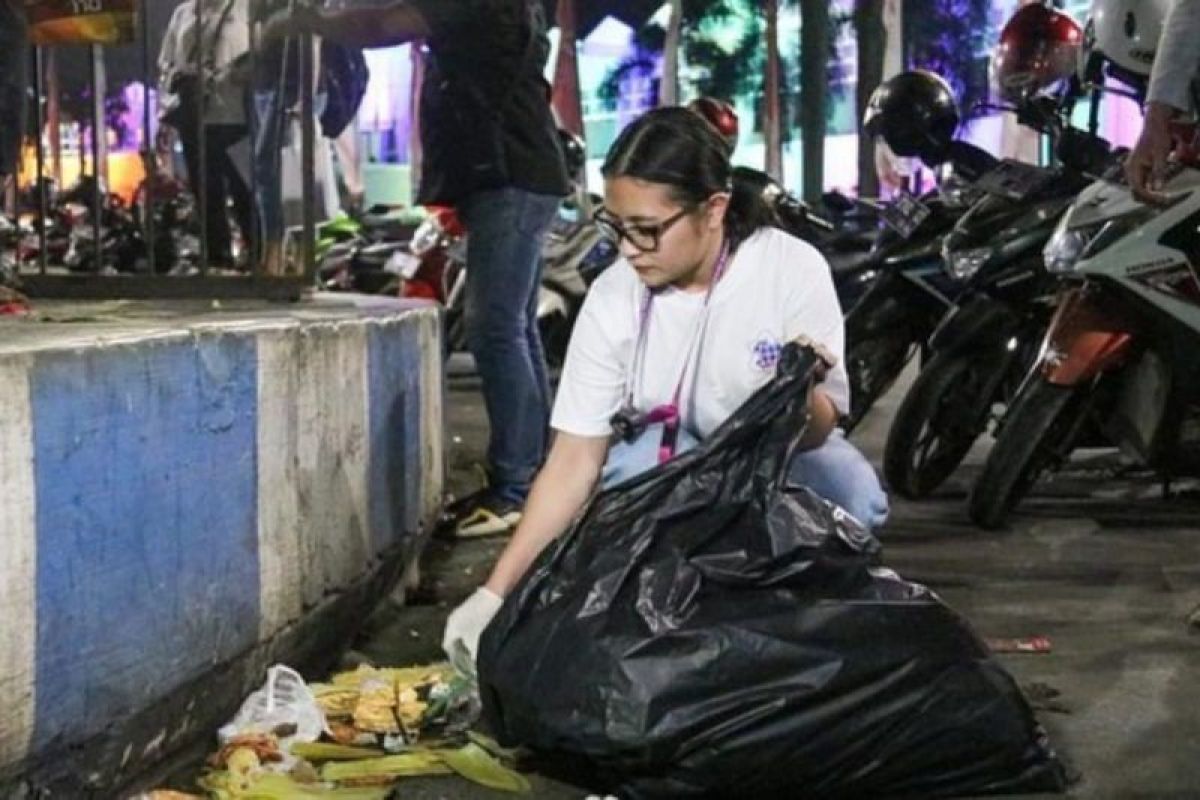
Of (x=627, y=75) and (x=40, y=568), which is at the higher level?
(x=627, y=75)

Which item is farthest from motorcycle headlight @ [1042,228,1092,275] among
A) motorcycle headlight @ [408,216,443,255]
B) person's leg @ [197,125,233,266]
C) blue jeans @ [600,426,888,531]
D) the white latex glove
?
motorcycle headlight @ [408,216,443,255]

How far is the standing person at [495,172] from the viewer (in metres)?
5.71

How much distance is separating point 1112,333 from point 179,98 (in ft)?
14.1

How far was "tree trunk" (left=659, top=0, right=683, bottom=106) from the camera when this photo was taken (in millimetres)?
25453

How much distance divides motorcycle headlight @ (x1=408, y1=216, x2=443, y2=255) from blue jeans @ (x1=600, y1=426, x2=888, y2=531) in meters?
8.22

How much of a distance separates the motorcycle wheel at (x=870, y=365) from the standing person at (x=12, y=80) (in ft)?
10.2

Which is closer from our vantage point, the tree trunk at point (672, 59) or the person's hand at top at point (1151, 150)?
the person's hand at top at point (1151, 150)

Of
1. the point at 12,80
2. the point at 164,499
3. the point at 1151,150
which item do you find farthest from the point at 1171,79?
the point at 12,80

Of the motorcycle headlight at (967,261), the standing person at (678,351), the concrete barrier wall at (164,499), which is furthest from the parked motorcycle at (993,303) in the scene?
the standing person at (678,351)

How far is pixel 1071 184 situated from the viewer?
6426mm

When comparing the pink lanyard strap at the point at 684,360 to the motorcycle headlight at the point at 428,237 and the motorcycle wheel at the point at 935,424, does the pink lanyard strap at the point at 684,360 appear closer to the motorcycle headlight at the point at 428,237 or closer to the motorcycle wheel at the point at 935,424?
the motorcycle wheel at the point at 935,424

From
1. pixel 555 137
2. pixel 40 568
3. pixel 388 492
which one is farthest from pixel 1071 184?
pixel 40 568

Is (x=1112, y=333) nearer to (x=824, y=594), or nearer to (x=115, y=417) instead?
(x=824, y=594)

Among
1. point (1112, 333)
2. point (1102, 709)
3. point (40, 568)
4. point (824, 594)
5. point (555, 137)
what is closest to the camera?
point (40, 568)
